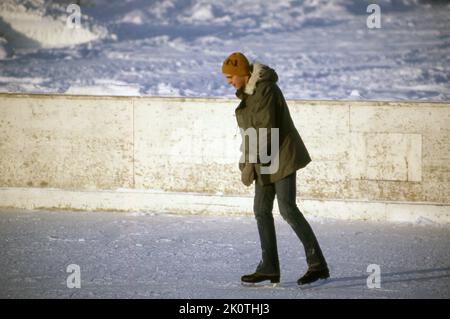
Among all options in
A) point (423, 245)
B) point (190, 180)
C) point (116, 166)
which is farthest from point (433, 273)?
point (116, 166)

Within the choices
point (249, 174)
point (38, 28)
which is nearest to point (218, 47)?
point (38, 28)

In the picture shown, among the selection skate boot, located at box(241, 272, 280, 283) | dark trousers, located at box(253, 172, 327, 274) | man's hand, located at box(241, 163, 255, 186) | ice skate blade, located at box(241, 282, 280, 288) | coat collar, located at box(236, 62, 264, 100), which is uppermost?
coat collar, located at box(236, 62, 264, 100)

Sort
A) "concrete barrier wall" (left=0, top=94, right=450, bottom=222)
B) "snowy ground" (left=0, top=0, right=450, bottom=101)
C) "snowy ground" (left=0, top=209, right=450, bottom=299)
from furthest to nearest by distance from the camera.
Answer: "snowy ground" (left=0, top=0, right=450, bottom=101) < "concrete barrier wall" (left=0, top=94, right=450, bottom=222) < "snowy ground" (left=0, top=209, right=450, bottom=299)

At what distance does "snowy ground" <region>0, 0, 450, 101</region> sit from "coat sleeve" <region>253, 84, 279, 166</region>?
5.06 meters

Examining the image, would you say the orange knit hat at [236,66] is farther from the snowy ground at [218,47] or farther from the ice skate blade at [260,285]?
the snowy ground at [218,47]

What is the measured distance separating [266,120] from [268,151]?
0.22 meters

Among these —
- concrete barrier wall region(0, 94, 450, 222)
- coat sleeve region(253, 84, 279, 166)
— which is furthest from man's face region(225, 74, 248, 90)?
concrete barrier wall region(0, 94, 450, 222)

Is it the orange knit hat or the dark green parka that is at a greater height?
the orange knit hat

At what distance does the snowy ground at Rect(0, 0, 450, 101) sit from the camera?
10008 millimetres

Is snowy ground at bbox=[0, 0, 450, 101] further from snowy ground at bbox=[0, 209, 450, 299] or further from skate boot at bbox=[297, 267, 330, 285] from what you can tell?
skate boot at bbox=[297, 267, 330, 285]

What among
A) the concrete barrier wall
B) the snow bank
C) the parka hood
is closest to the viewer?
the parka hood

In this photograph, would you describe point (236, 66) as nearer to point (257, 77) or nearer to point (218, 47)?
point (257, 77)

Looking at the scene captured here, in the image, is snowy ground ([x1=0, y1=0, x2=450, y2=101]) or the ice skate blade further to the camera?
snowy ground ([x1=0, y1=0, x2=450, y2=101])

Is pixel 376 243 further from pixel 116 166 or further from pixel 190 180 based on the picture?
pixel 116 166
